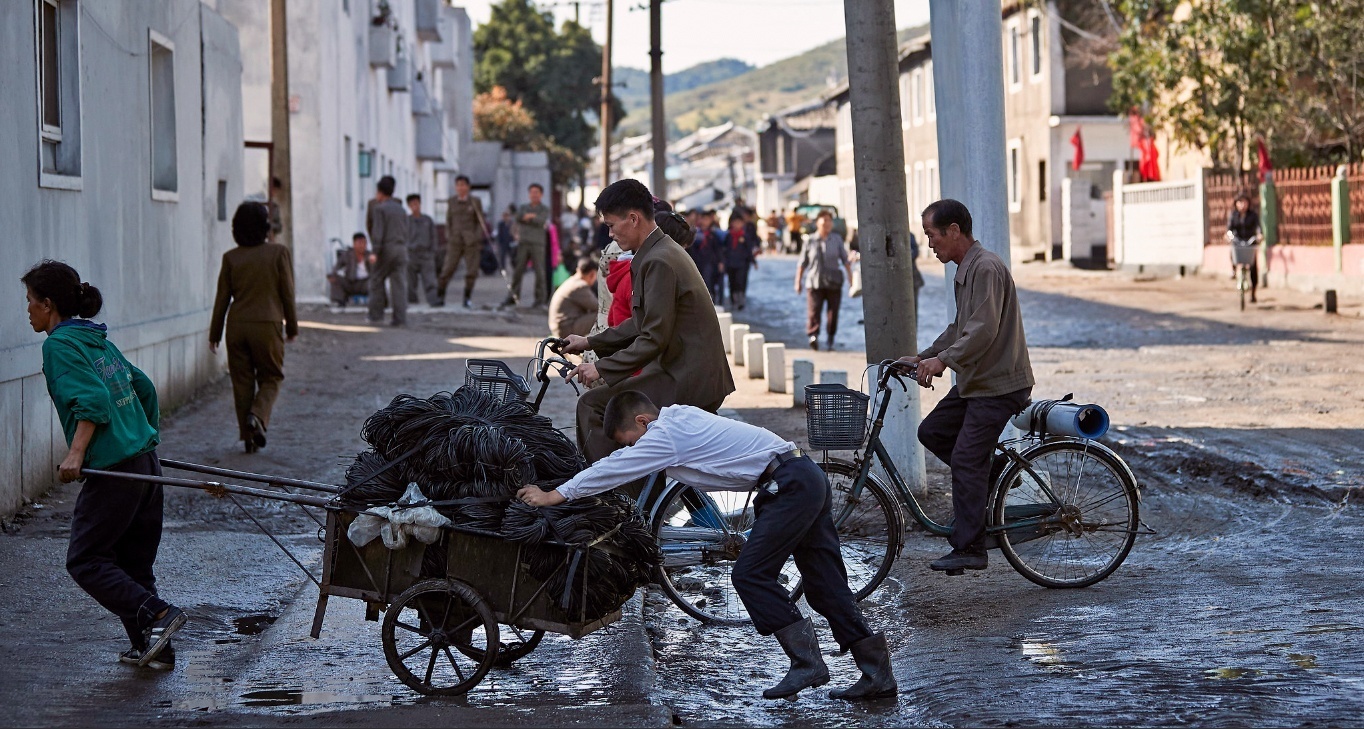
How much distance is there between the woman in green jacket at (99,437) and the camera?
19.3 feet

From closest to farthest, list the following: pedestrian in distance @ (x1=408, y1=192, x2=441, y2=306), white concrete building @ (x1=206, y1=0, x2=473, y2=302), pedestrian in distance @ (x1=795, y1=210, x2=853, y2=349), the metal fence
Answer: pedestrian in distance @ (x1=795, y1=210, x2=853, y2=349), pedestrian in distance @ (x1=408, y1=192, x2=441, y2=306), the metal fence, white concrete building @ (x1=206, y1=0, x2=473, y2=302)

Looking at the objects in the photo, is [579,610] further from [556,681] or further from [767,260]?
[767,260]

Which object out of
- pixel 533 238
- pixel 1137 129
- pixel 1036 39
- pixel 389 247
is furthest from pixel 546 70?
pixel 389 247

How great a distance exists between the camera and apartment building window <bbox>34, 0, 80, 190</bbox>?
34.0ft

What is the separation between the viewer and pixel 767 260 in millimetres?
52031

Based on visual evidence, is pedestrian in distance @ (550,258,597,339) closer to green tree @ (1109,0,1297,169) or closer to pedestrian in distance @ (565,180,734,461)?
pedestrian in distance @ (565,180,734,461)

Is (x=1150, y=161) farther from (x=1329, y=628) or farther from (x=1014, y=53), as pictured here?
(x=1329, y=628)

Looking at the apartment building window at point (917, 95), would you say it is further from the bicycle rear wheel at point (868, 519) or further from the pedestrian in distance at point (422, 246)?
the bicycle rear wheel at point (868, 519)

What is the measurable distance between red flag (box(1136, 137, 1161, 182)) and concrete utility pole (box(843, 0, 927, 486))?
28.5 m

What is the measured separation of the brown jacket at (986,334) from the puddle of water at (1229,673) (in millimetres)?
1739

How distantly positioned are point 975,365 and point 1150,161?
31533 millimetres

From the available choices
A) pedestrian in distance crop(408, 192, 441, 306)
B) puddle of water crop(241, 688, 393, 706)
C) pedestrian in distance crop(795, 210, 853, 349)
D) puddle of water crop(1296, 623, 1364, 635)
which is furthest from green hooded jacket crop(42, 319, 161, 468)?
pedestrian in distance crop(408, 192, 441, 306)

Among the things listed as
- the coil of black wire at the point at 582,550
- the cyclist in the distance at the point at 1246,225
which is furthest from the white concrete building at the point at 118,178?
the cyclist in the distance at the point at 1246,225

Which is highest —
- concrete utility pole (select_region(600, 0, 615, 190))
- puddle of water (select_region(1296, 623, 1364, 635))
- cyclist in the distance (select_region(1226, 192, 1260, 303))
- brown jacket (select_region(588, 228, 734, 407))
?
concrete utility pole (select_region(600, 0, 615, 190))
